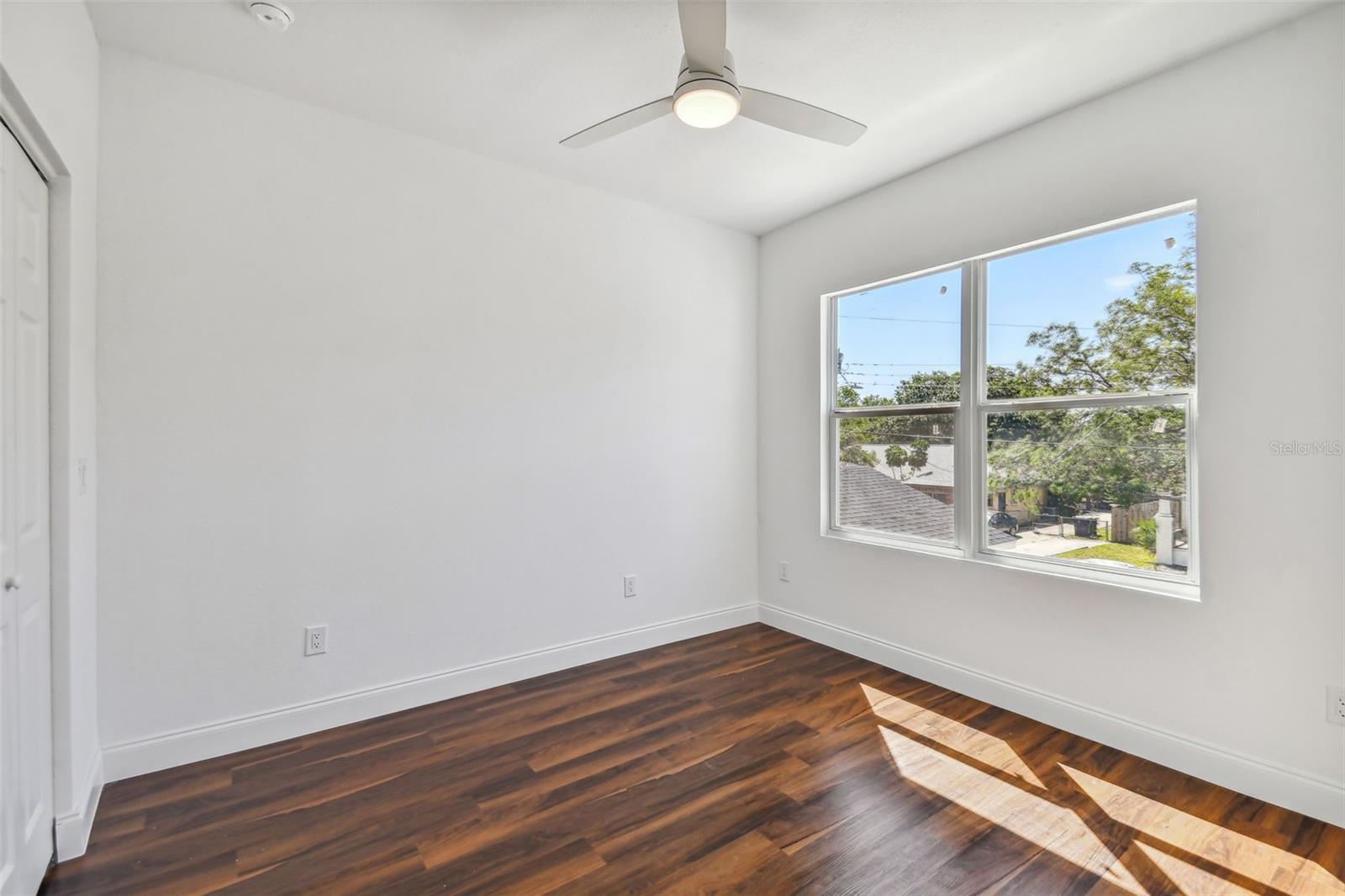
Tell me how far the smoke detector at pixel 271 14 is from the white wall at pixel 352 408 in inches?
21.0

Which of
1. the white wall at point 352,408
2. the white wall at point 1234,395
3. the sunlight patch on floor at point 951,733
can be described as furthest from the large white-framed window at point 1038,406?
the white wall at point 352,408

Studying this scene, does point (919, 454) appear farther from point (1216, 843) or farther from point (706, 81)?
point (706, 81)

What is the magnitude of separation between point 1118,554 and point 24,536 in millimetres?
3721

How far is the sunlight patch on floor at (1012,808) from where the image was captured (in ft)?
5.99

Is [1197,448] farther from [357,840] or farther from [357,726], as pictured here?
[357,726]

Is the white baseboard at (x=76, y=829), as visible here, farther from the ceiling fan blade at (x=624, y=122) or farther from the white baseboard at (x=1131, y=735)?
the white baseboard at (x=1131, y=735)

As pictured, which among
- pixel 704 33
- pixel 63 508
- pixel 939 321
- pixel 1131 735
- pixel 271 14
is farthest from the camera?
pixel 939 321

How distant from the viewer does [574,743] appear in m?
2.55

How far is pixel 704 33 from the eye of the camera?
5.57 feet

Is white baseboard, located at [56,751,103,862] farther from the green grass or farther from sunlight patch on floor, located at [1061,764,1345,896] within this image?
the green grass

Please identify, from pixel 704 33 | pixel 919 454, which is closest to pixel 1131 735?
pixel 919 454

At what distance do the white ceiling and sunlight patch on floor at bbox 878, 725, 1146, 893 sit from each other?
2.69 metres

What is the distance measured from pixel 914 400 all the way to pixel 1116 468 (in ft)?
3.43

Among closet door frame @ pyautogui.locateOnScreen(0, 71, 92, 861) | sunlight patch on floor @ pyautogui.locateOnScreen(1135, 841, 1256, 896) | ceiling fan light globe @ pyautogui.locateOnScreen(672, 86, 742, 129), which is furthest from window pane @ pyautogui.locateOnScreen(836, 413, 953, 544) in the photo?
closet door frame @ pyautogui.locateOnScreen(0, 71, 92, 861)
